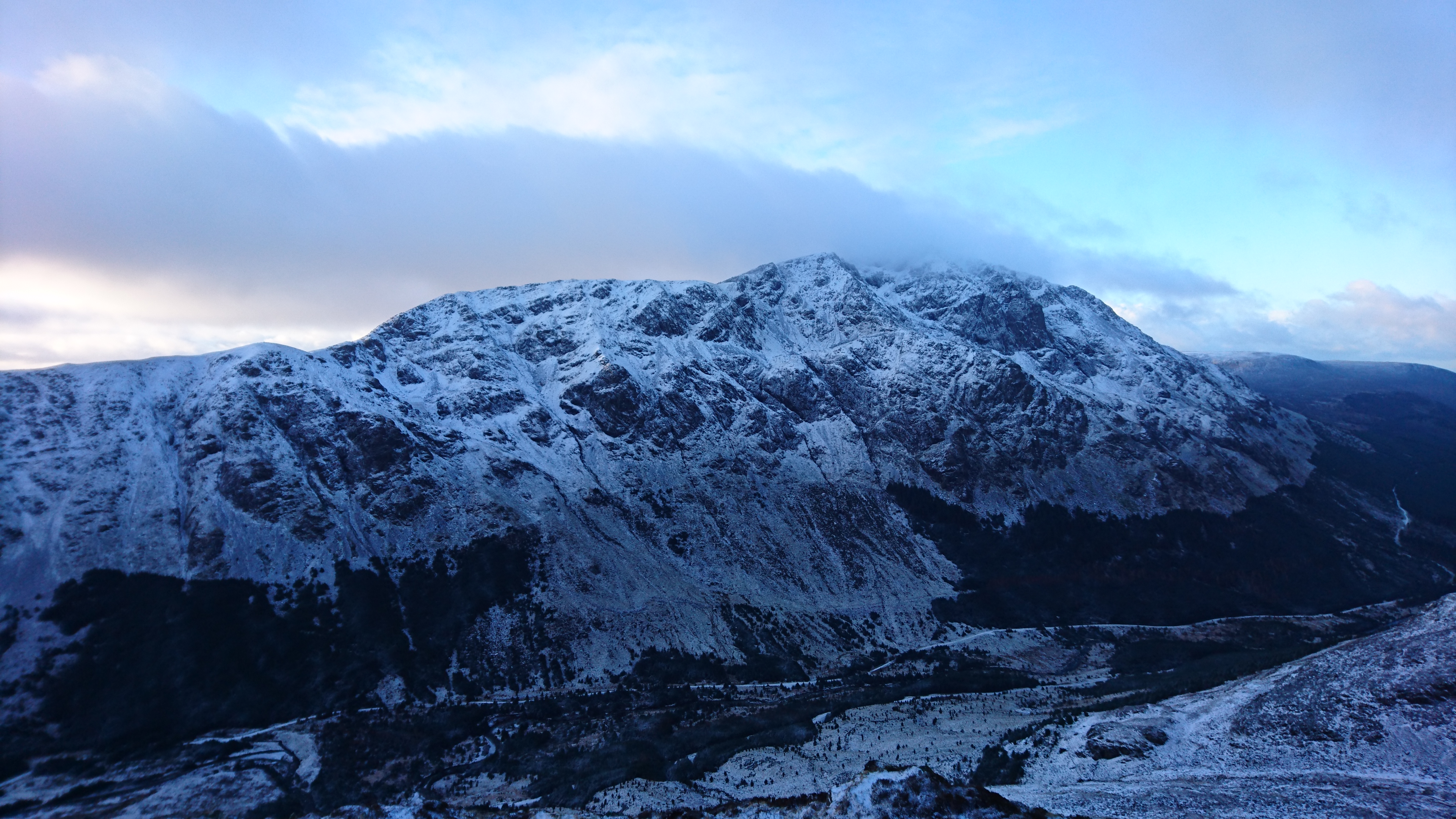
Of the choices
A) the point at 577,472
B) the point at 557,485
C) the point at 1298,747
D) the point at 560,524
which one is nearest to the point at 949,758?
the point at 1298,747

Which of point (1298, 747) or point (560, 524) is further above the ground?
point (560, 524)

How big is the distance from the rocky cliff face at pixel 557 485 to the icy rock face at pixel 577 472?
1.76ft

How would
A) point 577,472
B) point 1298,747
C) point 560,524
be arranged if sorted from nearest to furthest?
point 1298,747
point 560,524
point 577,472

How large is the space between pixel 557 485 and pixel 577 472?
6587mm

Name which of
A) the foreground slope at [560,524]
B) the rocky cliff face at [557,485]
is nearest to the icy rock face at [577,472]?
the rocky cliff face at [557,485]

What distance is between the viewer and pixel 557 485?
149375 millimetres

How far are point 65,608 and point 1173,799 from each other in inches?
5153

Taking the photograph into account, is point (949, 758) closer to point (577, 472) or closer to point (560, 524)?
point (560, 524)

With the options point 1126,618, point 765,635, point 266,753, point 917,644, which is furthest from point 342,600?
point 1126,618

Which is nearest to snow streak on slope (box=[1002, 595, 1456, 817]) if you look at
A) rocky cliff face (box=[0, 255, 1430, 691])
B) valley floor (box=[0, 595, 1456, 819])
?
valley floor (box=[0, 595, 1456, 819])

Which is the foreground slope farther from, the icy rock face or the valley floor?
the valley floor

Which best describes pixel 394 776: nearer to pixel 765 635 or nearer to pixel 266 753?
pixel 266 753

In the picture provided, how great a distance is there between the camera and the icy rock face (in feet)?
379

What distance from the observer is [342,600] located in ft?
364
